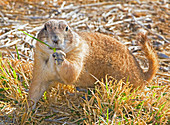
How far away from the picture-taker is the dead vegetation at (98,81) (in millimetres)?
3742

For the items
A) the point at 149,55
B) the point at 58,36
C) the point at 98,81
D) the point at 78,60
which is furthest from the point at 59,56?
the point at 149,55

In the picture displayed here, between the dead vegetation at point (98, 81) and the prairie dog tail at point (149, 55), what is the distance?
17 cm

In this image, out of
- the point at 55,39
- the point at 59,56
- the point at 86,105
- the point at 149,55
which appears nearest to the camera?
the point at 55,39

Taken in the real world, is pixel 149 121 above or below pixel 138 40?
below

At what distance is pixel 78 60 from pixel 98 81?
418mm

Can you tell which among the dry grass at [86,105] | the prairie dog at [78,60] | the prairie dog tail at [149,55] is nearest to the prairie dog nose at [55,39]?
the prairie dog at [78,60]

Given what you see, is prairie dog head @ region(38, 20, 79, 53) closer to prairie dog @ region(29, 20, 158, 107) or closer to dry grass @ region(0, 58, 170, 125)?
prairie dog @ region(29, 20, 158, 107)

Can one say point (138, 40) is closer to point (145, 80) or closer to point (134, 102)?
point (145, 80)

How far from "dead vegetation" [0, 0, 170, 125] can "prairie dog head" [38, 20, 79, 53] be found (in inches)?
29.9

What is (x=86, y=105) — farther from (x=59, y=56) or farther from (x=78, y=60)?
(x=59, y=56)

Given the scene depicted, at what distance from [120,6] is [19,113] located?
462 cm

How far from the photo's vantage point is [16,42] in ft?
18.2

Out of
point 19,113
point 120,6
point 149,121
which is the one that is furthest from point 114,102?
point 120,6

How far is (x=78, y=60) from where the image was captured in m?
3.90
